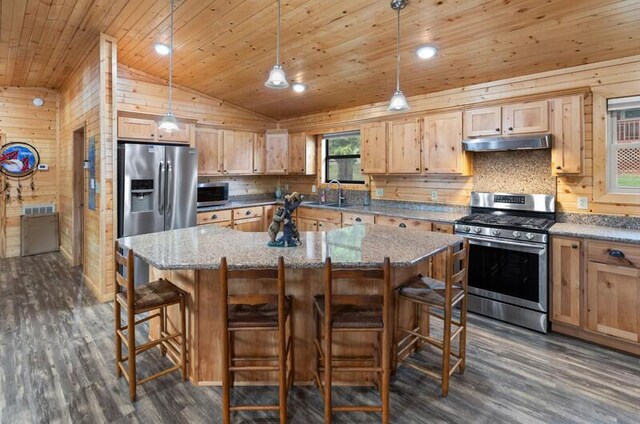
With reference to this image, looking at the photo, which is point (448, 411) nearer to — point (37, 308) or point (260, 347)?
point (260, 347)

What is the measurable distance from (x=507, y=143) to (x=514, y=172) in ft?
1.41

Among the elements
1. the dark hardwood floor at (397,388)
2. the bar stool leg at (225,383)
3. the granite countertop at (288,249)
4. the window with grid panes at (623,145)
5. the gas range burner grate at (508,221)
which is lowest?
the dark hardwood floor at (397,388)

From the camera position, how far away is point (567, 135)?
336 centimetres

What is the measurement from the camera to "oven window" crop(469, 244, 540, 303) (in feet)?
10.7

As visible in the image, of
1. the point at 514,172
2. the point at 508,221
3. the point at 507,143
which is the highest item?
the point at 507,143

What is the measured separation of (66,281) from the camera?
4.68m

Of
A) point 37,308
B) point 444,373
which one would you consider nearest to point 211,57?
point 37,308

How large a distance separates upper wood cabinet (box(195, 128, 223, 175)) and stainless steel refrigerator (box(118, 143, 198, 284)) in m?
0.67

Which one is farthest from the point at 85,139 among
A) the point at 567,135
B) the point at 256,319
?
the point at 567,135

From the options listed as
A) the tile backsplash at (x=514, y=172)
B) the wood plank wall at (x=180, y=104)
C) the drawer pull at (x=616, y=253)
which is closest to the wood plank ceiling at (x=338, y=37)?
the wood plank wall at (x=180, y=104)

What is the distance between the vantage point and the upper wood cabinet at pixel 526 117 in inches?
136

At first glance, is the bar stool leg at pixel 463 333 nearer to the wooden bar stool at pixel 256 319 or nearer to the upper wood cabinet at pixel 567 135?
the wooden bar stool at pixel 256 319

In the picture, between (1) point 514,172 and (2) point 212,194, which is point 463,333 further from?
(2) point 212,194

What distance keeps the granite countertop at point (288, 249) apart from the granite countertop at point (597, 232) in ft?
3.73
